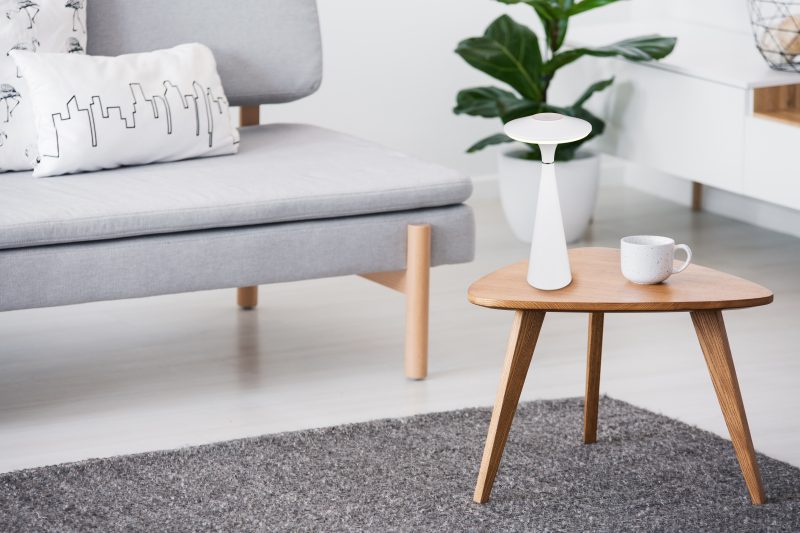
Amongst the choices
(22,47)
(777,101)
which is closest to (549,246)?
(22,47)

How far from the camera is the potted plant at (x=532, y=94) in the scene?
12.4ft

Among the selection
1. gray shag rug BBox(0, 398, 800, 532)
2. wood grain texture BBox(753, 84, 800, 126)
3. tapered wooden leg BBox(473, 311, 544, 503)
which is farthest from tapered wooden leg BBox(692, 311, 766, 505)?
wood grain texture BBox(753, 84, 800, 126)

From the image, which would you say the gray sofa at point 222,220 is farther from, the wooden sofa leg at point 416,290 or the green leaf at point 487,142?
the green leaf at point 487,142

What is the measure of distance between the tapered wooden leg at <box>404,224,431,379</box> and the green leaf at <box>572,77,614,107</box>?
Result: 4.44 ft

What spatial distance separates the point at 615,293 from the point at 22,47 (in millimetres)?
1498

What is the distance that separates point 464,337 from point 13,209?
45.1 inches

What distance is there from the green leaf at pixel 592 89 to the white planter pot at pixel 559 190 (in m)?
0.16

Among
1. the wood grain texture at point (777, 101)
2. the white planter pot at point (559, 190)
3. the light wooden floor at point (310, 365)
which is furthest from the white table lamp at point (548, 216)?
the white planter pot at point (559, 190)

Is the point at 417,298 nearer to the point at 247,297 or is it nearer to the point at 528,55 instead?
the point at 247,297

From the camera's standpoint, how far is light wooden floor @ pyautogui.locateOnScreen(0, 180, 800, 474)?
2605mm

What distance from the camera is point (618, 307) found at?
79.4 inches

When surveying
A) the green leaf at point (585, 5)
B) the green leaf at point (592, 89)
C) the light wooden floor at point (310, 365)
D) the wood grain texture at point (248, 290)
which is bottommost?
the light wooden floor at point (310, 365)

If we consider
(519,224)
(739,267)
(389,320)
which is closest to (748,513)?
(389,320)

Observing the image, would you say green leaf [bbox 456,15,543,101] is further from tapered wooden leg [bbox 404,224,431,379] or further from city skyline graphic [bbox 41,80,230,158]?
tapered wooden leg [bbox 404,224,431,379]
